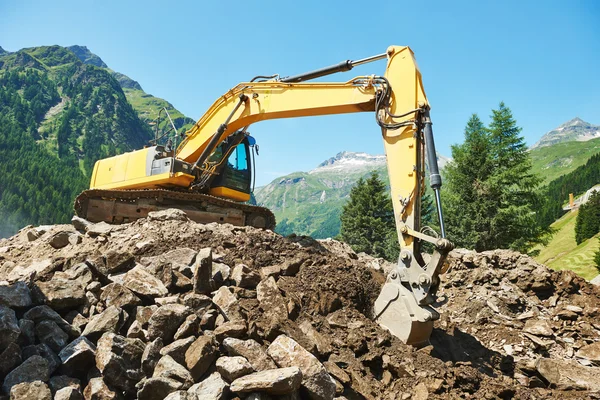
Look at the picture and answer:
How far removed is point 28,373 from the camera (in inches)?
171

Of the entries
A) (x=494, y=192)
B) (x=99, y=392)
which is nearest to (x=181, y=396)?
(x=99, y=392)

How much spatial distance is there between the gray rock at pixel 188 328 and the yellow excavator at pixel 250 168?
3088mm

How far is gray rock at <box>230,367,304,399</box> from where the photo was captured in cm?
424

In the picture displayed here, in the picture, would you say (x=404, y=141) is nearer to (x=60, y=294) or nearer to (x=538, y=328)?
(x=538, y=328)

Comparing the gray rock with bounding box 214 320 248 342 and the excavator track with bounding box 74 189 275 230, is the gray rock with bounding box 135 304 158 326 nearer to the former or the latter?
the gray rock with bounding box 214 320 248 342

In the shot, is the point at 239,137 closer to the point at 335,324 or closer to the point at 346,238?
the point at 335,324

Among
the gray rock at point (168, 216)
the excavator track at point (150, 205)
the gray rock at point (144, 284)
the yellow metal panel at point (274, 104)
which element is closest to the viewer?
the gray rock at point (144, 284)

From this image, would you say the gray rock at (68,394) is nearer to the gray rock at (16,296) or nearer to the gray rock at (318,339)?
the gray rock at (16,296)

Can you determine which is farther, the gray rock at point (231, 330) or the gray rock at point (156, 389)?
the gray rock at point (231, 330)

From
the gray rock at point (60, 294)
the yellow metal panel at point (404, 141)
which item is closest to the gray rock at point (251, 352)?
the gray rock at point (60, 294)

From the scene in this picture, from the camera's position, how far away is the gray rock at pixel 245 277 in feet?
22.2

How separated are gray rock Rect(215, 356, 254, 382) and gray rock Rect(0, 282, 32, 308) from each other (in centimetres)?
278

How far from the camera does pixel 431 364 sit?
588cm

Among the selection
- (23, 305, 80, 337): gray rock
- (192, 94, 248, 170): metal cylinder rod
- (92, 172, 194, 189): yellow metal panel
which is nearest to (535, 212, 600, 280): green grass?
(192, 94, 248, 170): metal cylinder rod
